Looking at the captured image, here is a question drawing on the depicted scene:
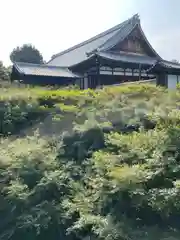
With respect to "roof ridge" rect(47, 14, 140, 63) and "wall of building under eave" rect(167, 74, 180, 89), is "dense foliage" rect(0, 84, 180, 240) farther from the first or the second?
"roof ridge" rect(47, 14, 140, 63)

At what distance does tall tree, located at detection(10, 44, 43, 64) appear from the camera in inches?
1678

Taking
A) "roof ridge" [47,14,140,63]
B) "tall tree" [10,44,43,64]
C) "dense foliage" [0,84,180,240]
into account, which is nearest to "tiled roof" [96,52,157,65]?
"roof ridge" [47,14,140,63]

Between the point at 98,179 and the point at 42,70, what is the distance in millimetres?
16444

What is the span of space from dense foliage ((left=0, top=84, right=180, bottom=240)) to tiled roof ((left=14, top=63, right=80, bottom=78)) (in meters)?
13.1

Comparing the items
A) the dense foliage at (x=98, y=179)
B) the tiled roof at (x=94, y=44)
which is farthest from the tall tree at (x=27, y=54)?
the dense foliage at (x=98, y=179)

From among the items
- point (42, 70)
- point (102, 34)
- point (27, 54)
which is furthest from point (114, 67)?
point (27, 54)

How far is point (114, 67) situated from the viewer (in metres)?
20.3

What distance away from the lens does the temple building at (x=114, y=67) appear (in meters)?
18.4

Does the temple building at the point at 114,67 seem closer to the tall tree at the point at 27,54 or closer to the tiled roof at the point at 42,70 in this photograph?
the tiled roof at the point at 42,70

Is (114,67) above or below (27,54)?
below

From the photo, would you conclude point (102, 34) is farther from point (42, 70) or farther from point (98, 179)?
point (98, 179)

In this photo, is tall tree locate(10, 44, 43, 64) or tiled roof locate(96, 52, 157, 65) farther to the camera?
tall tree locate(10, 44, 43, 64)

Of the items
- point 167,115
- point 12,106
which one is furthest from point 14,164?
point 12,106

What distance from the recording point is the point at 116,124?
238 inches
